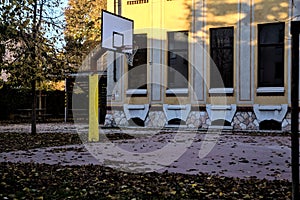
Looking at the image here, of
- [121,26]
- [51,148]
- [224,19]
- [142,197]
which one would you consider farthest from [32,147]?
[224,19]

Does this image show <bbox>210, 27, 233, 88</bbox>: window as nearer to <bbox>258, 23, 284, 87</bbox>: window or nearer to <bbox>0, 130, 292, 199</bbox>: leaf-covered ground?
<bbox>258, 23, 284, 87</bbox>: window

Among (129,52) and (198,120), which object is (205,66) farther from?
(129,52)

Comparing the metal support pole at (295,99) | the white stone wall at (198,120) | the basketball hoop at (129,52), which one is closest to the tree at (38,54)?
the basketball hoop at (129,52)

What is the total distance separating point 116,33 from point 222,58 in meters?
3.98

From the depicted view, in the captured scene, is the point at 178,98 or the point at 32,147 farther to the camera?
the point at 178,98

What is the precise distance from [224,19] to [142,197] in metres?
12.6

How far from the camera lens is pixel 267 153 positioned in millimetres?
9344

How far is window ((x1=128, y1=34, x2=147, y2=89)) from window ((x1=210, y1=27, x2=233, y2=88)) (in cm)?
281

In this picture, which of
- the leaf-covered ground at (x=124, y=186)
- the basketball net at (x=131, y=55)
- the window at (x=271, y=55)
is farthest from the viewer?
the basketball net at (x=131, y=55)

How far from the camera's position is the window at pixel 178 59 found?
17219 millimetres

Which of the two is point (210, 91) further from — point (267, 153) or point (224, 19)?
point (267, 153)

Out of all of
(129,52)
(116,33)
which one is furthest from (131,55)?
(116,33)

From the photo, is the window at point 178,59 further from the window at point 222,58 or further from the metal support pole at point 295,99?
the metal support pole at point 295,99

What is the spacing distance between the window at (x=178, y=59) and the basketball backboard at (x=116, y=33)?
163 cm
